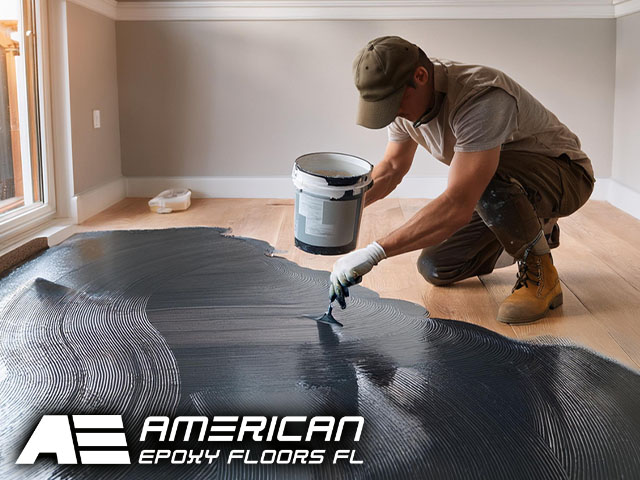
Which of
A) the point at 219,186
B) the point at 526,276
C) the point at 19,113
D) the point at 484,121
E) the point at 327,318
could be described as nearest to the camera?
the point at 484,121

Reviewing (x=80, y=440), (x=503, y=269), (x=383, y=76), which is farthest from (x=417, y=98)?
(x=80, y=440)

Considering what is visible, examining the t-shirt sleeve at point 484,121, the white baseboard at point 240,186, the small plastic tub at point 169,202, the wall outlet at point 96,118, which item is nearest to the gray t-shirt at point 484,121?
the t-shirt sleeve at point 484,121

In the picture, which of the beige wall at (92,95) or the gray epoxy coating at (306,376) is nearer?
the gray epoxy coating at (306,376)

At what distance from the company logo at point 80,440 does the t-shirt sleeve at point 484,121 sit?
1.20 m

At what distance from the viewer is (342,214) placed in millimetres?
1832

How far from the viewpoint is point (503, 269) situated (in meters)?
2.80

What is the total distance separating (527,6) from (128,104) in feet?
8.49

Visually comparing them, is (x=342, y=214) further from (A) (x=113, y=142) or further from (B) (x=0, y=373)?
(A) (x=113, y=142)

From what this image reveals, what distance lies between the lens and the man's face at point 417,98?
1.91m

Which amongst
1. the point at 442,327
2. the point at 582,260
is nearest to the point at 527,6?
the point at 582,260

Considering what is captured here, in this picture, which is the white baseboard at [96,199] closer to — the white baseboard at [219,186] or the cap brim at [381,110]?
the white baseboard at [219,186]

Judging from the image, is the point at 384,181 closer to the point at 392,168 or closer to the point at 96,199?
the point at 392,168

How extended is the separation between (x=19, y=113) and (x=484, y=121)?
2.22 meters

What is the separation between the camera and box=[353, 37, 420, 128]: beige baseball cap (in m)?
1.82
